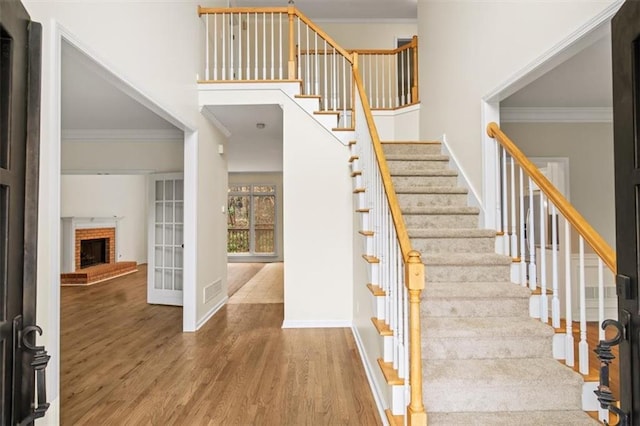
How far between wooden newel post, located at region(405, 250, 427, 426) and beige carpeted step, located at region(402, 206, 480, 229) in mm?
1667

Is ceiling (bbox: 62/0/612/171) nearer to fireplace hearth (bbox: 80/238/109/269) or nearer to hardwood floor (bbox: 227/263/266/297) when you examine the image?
hardwood floor (bbox: 227/263/266/297)

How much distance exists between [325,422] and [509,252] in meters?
2.02

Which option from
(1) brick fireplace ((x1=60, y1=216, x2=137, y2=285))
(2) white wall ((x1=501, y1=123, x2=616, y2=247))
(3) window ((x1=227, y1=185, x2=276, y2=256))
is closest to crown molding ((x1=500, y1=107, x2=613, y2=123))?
(2) white wall ((x1=501, y1=123, x2=616, y2=247))

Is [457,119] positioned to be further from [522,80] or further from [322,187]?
[322,187]

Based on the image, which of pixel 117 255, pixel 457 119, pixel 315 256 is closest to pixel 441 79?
pixel 457 119

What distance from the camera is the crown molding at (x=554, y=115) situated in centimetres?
429

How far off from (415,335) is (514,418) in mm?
885

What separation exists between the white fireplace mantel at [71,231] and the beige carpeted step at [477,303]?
300 inches

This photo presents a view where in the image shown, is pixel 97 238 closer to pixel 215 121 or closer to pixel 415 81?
pixel 215 121

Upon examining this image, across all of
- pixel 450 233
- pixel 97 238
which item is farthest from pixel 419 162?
pixel 97 238

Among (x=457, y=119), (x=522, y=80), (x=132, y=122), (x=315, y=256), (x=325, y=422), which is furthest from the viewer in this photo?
(x=132, y=122)

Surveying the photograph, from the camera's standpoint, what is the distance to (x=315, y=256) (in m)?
4.13

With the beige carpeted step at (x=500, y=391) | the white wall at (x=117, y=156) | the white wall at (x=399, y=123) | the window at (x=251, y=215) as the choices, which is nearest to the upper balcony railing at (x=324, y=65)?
the white wall at (x=399, y=123)

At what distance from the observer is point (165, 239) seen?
5484 millimetres
